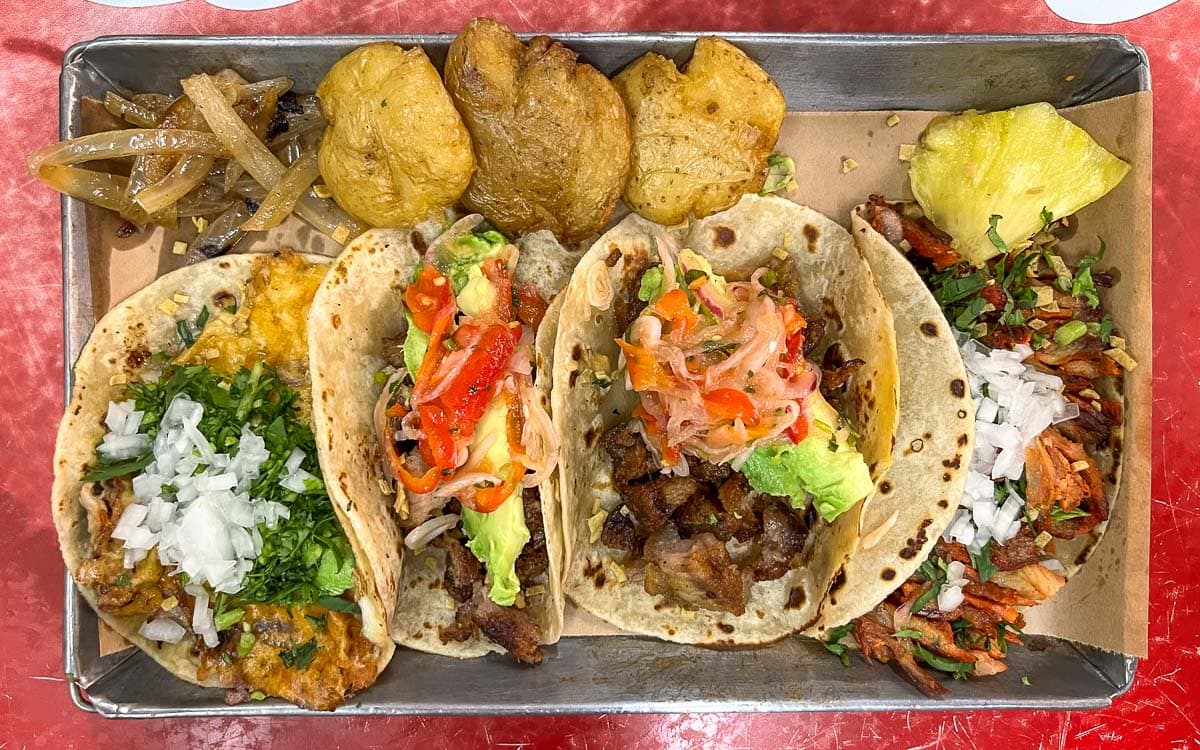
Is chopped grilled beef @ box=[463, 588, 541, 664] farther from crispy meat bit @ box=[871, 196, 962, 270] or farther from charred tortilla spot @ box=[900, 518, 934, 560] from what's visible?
crispy meat bit @ box=[871, 196, 962, 270]

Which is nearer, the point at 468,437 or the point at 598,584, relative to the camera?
the point at 468,437

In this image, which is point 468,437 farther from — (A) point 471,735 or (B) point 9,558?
(B) point 9,558

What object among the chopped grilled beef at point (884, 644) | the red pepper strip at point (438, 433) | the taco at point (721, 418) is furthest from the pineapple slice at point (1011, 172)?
the red pepper strip at point (438, 433)

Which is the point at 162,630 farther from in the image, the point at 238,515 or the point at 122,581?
the point at 238,515

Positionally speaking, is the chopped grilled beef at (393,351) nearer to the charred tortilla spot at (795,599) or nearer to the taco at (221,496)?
the taco at (221,496)

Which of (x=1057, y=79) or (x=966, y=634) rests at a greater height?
(x=1057, y=79)

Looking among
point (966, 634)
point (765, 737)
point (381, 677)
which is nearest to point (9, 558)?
point (381, 677)
